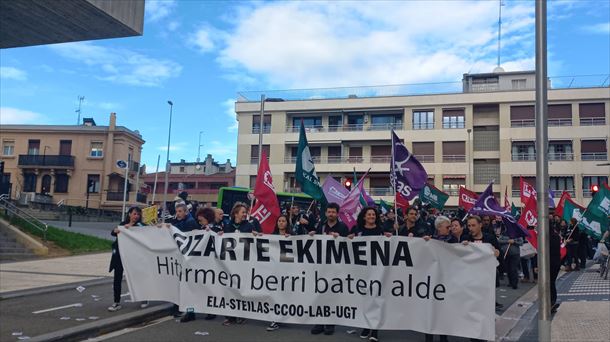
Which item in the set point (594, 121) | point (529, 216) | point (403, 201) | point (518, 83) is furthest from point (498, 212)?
point (518, 83)

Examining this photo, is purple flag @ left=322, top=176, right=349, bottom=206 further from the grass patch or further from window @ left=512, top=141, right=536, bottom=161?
window @ left=512, top=141, right=536, bottom=161

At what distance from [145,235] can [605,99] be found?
4610 centimetres

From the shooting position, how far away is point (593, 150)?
45312 mm

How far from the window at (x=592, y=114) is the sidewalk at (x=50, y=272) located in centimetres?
4124

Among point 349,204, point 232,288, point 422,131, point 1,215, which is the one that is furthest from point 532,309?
point 422,131

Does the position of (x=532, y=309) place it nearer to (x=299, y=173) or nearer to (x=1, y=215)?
(x=299, y=173)

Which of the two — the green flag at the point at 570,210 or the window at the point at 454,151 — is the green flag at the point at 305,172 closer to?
the green flag at the point at 570,210

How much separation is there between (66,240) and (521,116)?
39.3 meters

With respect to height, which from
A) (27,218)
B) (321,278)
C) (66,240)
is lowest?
(66,240)

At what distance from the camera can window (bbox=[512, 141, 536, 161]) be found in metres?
46.5

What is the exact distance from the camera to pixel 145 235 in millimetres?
8797

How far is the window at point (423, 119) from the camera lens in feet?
163

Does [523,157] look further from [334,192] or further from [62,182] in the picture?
[62,182]

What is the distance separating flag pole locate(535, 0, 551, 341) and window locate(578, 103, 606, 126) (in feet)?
145
